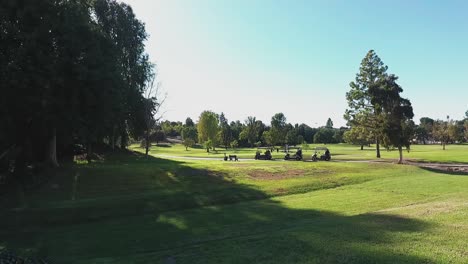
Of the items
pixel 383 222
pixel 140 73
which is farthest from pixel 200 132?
pixel 383 222

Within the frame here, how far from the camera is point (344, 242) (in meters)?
9.30

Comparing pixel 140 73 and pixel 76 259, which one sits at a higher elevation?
pixel 140 73

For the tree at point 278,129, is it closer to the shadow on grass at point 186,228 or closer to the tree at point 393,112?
the tree at point 393,112

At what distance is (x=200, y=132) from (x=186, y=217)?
78427 mm

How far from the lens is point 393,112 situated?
41562 mm

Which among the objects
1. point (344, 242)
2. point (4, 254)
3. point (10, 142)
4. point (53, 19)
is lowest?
point (4, 254)

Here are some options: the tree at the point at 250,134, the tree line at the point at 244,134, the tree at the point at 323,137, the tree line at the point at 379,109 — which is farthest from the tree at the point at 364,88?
the tree at the point at 323,137

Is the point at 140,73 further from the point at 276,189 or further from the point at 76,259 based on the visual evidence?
the point at 76,259

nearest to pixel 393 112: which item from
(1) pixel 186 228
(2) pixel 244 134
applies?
(1) pixel 186 228

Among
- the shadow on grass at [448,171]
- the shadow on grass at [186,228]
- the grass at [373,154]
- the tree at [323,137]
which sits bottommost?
the shadow on grass at [186,228]

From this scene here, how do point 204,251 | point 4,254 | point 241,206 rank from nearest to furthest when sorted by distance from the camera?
point 204,251 → point 4,254 → point 241,206

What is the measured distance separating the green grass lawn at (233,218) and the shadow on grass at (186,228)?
0.04 m

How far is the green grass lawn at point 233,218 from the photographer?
9.05 metres

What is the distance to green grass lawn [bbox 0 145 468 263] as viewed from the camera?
9.05 metres
